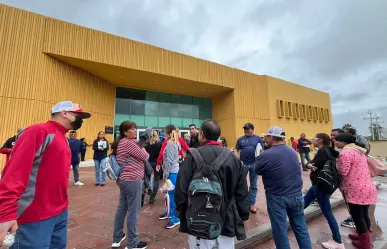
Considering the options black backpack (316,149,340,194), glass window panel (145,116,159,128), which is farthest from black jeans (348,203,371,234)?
glass window panel (145,116,159,128)

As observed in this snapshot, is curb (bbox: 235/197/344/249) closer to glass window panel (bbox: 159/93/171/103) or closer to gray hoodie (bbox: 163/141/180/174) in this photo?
gray hoodie (bbox: 163/141/180/174)

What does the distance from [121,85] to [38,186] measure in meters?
15.7

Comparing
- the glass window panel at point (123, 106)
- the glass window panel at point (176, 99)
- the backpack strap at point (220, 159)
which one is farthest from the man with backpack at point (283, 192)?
the glass window panel at point (176, 99)

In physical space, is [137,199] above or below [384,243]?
above

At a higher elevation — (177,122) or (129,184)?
(177,122)

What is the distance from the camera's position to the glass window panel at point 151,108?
1702 cm

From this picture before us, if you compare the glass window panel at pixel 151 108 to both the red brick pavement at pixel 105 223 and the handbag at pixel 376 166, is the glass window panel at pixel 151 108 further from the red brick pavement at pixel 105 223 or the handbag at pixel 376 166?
the handbag at pixel 376 166

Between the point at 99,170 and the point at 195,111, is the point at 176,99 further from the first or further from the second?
the point at 99,170

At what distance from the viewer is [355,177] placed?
2828 mm

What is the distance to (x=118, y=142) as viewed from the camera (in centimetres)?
287

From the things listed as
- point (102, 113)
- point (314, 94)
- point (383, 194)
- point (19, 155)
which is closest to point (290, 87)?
point (314, 94)

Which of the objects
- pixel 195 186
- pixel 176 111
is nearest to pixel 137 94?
pixel 176 111

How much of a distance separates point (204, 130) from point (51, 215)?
146 cm

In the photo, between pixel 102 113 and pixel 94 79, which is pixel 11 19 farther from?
pixel 102 113
